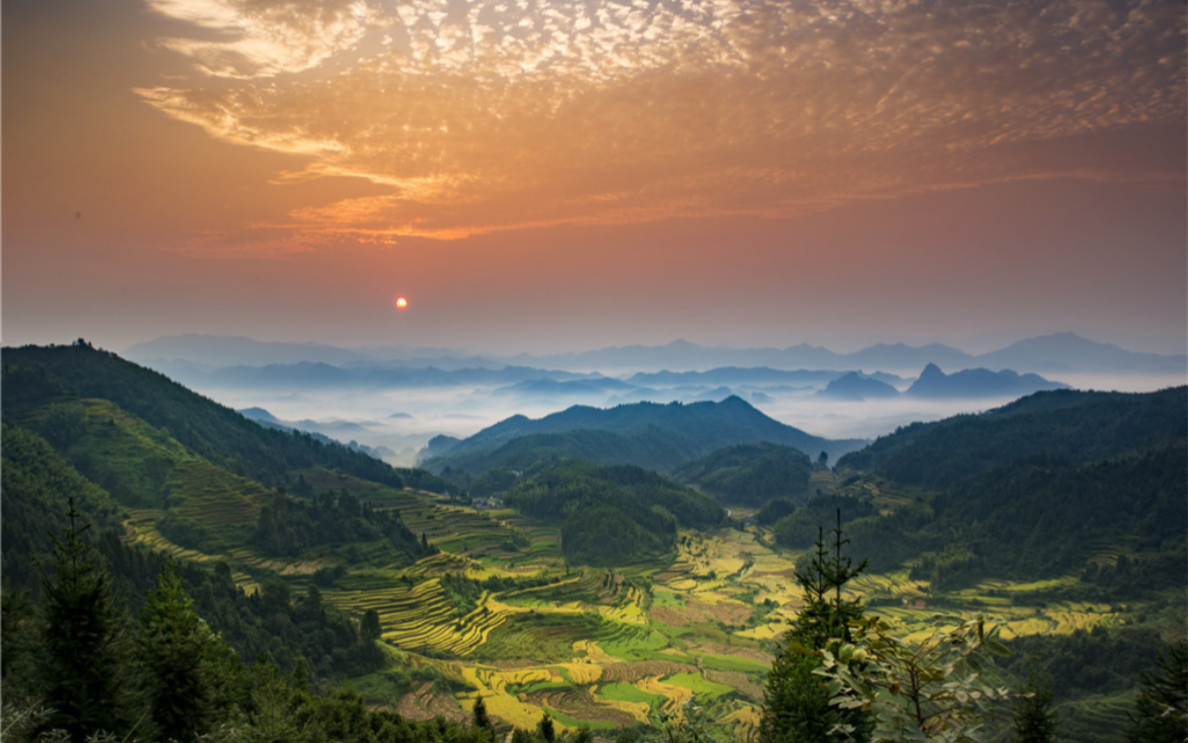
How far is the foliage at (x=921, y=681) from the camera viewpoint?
602 centimetres

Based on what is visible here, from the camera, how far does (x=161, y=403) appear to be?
163500mm

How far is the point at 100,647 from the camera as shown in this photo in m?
22.9

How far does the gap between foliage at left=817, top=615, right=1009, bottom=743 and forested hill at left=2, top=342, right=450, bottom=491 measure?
168694 mm

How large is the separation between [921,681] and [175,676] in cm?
2995

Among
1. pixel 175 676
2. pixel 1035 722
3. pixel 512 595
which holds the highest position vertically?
pixel 175 676

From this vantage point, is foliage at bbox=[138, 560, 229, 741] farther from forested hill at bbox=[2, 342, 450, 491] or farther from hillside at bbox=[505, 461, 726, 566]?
forested hill at bbox=[2, 342, 450, 491]

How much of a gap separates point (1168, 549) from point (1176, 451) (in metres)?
37.6

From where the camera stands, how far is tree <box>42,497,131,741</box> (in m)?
22.0

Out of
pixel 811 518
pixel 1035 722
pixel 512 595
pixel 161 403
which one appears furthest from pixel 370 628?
pixel 811 518

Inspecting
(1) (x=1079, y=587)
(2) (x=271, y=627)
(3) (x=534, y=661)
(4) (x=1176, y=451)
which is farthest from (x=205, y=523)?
(4) (x=1176, y=451)

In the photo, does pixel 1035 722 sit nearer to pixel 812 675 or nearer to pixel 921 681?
pixel 812 675

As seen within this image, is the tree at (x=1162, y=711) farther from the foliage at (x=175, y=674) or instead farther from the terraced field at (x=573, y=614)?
the foliage at (x=175, y=674)

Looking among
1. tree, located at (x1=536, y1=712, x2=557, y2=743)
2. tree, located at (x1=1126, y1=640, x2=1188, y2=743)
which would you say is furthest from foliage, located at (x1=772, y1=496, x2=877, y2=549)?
tree, located at (x1=1126, y1=640, x2=1188, y2=743)

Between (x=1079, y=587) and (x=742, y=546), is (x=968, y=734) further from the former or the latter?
(x=742, y=546)
